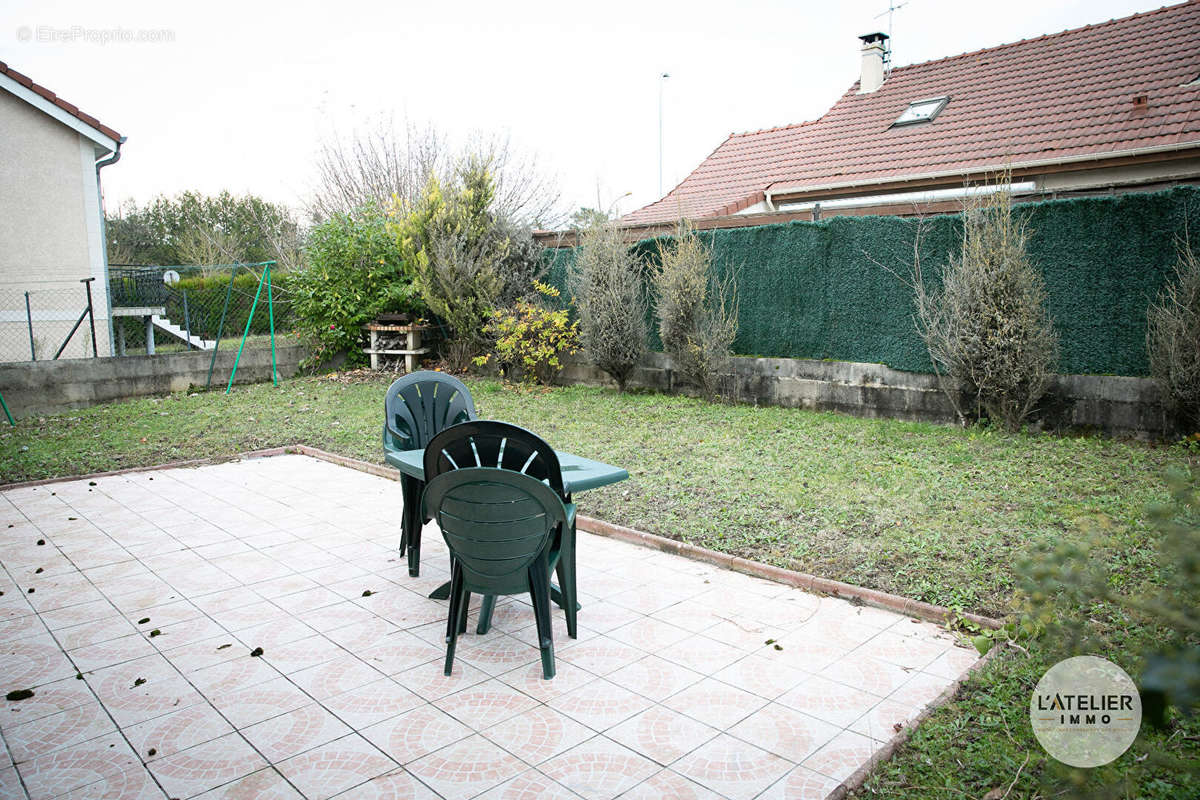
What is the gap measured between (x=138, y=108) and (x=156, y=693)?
14685 millimetres

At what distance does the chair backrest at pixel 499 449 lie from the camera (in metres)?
3.14

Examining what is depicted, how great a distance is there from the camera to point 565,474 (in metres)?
3.75

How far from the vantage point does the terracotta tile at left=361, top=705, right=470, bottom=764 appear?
2.69 meters

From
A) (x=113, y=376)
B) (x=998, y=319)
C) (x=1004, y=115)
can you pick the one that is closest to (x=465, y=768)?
(x=998, y=319)

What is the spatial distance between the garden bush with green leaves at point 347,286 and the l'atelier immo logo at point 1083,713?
11502 mm

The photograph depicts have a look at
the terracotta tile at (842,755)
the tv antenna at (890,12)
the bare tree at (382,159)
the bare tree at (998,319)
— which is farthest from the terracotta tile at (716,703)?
the bare tree at (382,159)

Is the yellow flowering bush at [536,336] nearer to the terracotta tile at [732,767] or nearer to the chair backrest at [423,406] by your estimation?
the chair backrest at [423,406]

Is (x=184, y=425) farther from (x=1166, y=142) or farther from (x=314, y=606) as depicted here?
(x=1166, y=142)

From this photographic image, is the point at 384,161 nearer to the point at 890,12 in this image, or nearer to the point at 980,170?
the point at 890,12

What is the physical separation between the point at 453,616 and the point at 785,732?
1.47 metres

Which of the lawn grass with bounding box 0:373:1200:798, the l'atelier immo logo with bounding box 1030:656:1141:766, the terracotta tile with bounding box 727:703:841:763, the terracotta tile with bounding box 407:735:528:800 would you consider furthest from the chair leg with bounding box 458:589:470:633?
the l'atelier immo logo with bounding box 1030:656:1141:766

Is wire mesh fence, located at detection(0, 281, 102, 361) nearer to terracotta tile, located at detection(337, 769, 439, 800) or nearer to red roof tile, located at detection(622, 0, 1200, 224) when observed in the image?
red roof tile, located at detection(622, 0, 1200, 224)

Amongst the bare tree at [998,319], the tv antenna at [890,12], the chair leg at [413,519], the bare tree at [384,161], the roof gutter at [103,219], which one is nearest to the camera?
the chair leg at [413,519]

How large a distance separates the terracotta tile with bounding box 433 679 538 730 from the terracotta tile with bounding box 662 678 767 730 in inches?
24.2
